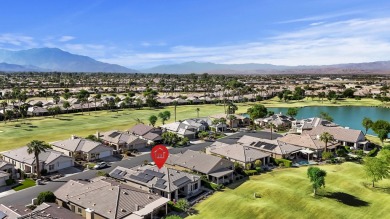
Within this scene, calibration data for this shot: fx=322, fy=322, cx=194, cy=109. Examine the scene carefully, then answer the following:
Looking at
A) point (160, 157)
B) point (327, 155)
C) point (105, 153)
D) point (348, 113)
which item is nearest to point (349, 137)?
point (327, 155)

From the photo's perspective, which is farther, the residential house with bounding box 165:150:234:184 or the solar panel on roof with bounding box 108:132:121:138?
the solar panel on roof with bounding box 108:132:121:138

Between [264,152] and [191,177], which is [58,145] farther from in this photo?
[264,152]

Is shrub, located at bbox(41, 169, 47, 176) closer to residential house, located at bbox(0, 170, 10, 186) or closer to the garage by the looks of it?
residential house, located at bbox(0, 170, 10, 186)

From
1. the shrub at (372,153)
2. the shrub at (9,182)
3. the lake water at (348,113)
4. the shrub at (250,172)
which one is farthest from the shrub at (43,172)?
the lake water at (348,113)

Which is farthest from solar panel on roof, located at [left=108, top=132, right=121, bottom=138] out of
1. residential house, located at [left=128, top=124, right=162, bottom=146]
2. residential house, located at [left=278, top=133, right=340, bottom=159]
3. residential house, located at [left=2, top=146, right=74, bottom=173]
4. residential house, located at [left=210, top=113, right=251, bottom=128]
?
residential house, located at [left=278, top=133, right=340, bottom=159]

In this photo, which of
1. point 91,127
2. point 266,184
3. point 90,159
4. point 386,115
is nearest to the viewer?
point 266,184

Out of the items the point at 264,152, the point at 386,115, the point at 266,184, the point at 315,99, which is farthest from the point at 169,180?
the point at 315,99

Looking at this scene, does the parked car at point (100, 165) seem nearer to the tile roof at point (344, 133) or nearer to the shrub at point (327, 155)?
the shrub at point (327, 155)
